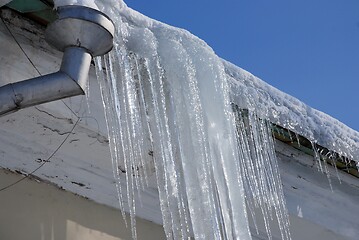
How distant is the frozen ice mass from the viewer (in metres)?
2.29

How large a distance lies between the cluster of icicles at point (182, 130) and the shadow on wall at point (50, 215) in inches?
7.5

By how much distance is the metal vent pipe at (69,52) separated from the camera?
1.74 m

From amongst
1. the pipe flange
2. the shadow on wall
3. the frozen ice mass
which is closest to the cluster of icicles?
the frozen ice mass

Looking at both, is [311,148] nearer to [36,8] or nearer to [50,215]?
[50,215]

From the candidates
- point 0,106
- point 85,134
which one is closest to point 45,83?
point 0,106

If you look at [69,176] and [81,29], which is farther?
[69,176]

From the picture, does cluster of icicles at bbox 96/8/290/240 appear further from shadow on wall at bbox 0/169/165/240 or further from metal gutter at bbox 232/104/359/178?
shadow on wall at bbox 0/169/165/240

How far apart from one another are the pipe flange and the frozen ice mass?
12.0 inches

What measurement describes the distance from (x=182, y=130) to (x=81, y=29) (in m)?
0.73

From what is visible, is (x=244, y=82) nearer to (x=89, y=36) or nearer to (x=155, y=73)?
(x=155, y=73)

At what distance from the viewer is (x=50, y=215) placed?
2.69 meters

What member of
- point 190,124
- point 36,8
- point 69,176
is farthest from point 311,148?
point 36,8

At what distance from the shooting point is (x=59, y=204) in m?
2.73

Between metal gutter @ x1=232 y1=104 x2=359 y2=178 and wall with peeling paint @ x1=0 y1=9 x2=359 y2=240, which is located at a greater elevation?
metal gutter @ x1=232 y1=104 x2=359 y2=178
